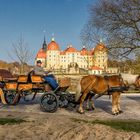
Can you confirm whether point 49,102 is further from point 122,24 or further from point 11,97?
point 122,24

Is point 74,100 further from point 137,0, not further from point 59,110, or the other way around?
point 137,0

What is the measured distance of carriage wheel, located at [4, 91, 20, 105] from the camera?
48.4ft

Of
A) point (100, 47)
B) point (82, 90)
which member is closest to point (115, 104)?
point (82, 90)

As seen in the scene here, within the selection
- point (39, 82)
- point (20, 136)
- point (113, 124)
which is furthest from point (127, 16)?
point (20, 136)

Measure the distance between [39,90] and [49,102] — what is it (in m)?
1.14

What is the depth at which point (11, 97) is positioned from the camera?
49.6 ft

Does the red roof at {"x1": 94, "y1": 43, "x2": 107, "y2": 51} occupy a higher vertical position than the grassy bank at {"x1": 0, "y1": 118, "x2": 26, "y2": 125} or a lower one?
higher

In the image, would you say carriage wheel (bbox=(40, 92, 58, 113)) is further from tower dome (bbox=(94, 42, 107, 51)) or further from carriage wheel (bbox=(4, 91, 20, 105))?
tower dome (bbox=(94, 42, 107, 51))

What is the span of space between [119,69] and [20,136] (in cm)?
2281

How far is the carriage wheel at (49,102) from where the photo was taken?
13044mm

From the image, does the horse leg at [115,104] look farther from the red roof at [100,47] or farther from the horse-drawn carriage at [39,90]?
the red roof at [100,47]

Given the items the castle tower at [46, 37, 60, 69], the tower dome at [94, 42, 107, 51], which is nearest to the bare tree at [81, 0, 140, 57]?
the tower dome at [94, 42, 107, 51]

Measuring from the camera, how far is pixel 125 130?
9.17m

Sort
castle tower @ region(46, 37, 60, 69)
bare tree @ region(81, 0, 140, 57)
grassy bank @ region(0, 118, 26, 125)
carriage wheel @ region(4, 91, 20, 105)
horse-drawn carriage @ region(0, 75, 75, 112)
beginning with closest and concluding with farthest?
grassy bank @ region(0, 118, 26, 125) < horse-drawn carriage @ region(0, 75, 75, 112) < carriage wheel @ region(4, 91, 20, 105) < bare tree @ region(81, 0, 140, 57) < castle tower @ region(46, 37, 60, 69)
